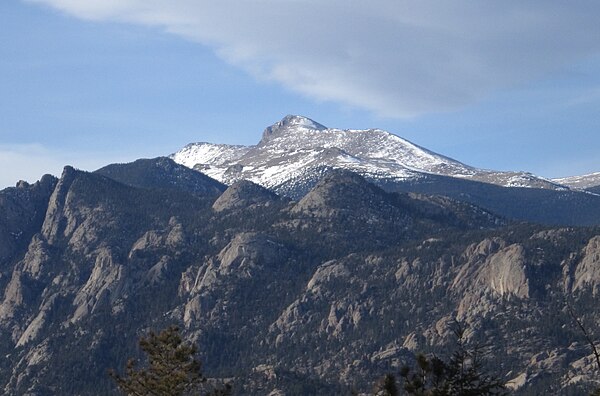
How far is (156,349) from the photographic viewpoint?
91438mm

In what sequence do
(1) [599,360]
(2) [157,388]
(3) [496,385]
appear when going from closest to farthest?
1. (1) [599,360]
2. (3) [496,385]
3. (2) [157,388]

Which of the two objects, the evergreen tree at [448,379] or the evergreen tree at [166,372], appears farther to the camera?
the evergreen tree at [166,372]

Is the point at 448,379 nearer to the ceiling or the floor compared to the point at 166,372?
nearer to the floor

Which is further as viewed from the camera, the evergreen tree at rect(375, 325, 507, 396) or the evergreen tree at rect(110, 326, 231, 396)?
the evergreen tree at rect(110, 326, 231, 396)

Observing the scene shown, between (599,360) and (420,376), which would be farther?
(420,376)

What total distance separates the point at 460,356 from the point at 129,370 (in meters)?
35.6

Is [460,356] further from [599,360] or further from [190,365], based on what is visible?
[190,365]

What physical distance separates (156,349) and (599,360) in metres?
43.5

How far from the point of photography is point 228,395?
90.9 meters

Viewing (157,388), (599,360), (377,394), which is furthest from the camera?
(157,388)

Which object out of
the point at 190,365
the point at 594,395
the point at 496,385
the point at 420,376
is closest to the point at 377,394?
Result: the point at 420,376

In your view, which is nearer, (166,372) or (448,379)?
(448,379)

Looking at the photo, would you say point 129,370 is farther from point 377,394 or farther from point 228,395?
point 377,394

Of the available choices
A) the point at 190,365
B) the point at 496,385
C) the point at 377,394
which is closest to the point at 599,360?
the point at 496,385
